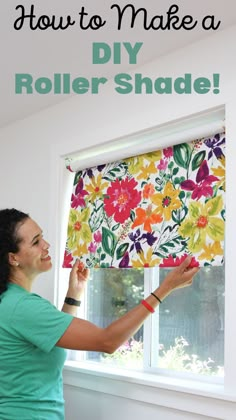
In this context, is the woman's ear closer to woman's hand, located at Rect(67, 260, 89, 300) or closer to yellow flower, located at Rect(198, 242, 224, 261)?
woman's hand, located at Rect(67, 260, 89, 300)

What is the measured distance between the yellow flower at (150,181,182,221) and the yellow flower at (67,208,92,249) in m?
0.49

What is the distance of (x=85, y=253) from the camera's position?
8.78 ft

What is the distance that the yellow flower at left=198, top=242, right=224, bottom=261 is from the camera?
2041 millimetres

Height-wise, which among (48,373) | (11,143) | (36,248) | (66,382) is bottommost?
(66,382)

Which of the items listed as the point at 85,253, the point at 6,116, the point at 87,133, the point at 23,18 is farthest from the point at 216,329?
the point at 6,116

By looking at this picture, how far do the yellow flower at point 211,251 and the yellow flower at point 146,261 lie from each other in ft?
0.83

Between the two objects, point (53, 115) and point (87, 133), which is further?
point (53, 115)

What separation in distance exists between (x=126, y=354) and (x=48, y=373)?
65 centimetres

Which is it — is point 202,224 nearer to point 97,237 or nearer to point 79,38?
point 97,237

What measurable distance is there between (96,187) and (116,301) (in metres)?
0.58

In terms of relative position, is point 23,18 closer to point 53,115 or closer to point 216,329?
point 53,115

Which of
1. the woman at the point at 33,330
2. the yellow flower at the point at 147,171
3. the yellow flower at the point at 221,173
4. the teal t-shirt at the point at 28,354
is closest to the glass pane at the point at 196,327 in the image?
the woman at the point at 33,330

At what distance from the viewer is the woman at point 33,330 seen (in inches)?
73.4

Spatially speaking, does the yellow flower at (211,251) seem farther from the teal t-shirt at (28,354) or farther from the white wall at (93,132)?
the teal t-shirt at (28,354)
